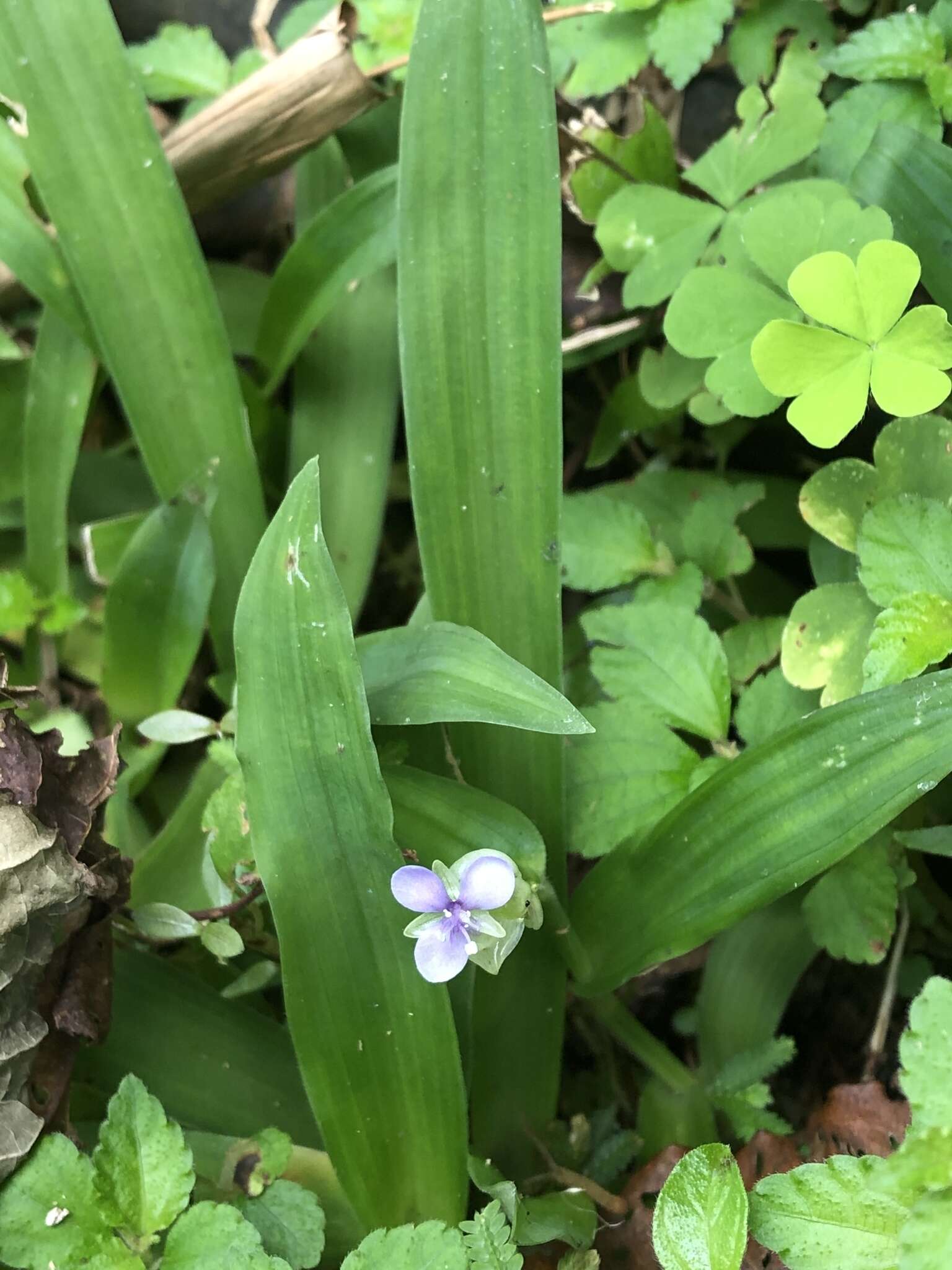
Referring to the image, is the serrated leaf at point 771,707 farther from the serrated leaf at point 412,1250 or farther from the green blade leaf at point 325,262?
the green blade leaf at point 325,262

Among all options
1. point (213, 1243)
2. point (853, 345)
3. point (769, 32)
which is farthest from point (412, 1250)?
point (769, 32)

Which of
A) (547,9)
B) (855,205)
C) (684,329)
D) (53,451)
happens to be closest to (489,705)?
(684,329)

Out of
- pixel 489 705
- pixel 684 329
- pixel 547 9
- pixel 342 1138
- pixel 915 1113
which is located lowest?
pixel 342 1138

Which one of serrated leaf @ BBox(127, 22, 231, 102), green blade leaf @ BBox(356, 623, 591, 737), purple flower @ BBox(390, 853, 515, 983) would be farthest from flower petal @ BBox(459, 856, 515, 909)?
serrated leaf @ BBox(127, 22, 231, 102)

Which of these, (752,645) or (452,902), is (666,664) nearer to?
(752,645)

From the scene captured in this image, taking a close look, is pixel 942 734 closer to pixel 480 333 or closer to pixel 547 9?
pixel 480 333
